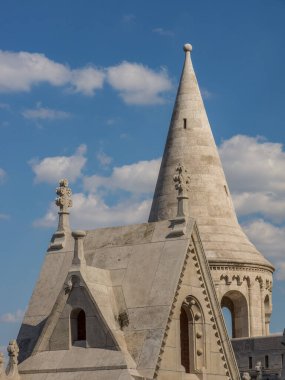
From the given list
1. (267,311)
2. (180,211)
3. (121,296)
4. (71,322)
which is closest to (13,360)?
(71,322)

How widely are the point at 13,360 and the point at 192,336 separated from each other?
4481 mm

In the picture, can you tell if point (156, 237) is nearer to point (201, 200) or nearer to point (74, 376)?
point (74, 376)

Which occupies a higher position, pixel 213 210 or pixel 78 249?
pixel 213 210

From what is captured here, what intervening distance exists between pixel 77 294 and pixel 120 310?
113 centimetres

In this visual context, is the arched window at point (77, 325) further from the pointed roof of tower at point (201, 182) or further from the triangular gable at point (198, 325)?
the pointed roof of tower at point (201, 182)

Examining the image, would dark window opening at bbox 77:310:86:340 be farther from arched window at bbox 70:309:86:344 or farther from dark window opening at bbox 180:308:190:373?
dark window opening at bbox 180:308:190:373

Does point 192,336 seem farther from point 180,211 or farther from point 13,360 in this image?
point 13,360

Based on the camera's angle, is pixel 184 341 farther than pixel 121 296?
Yes

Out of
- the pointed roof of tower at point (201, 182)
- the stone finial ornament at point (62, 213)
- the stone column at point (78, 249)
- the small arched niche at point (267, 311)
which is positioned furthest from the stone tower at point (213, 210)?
the stone column at point (78, 249)

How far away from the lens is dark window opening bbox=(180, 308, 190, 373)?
29562 millimetres

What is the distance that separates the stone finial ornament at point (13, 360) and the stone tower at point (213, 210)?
22.3 m

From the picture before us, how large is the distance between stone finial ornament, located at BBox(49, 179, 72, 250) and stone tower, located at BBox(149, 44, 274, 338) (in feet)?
63.2

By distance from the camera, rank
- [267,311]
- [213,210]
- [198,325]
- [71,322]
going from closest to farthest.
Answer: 1. [71,322]
2. [198,325]
3. [213,210]
4. [267,311]

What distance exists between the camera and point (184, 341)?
29.7m
